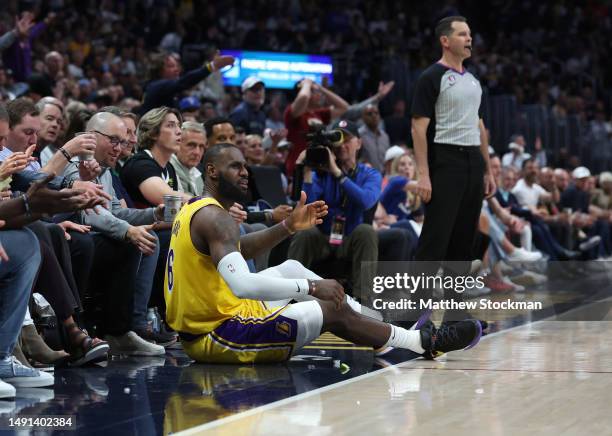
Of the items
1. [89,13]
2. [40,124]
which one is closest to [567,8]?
[89,13]

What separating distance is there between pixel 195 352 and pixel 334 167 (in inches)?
109

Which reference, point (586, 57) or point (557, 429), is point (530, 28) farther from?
point (557, 429)

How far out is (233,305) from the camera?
5590mm

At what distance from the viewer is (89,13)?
16.3 metres

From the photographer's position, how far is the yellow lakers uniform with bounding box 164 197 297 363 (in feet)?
18.1

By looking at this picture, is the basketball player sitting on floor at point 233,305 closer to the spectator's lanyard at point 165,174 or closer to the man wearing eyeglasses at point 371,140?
the spectator's lanyard at point 165,174

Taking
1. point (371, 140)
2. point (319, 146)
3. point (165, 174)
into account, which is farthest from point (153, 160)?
point (371, 140)

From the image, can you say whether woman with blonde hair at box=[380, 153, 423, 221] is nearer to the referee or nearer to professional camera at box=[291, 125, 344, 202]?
professional camera at box=[291, 125, 344, 202]

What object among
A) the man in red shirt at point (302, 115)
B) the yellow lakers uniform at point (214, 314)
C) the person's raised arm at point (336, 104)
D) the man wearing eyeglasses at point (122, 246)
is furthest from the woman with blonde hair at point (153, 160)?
the person's raised arm at point (336, 104)

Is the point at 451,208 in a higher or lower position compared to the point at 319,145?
lower

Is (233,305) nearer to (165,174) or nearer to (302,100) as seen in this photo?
(165,174)

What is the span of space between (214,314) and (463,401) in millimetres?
1518

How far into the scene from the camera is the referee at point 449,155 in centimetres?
686

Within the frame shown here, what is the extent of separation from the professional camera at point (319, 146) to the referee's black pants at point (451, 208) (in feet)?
4.26
